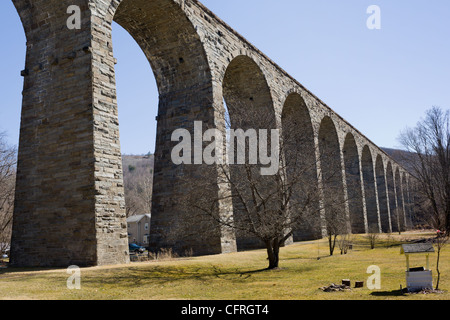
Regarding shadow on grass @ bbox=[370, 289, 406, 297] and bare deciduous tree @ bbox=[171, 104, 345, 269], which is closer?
shadow on grass @ bbox=[370, 289, 406, 297]

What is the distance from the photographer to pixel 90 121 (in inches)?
445

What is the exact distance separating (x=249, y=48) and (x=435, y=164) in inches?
689

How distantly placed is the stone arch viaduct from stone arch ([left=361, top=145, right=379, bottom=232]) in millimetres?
27895

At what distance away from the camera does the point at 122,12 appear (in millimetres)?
15953

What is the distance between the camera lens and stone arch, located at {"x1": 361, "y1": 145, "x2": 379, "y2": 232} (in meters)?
40.4

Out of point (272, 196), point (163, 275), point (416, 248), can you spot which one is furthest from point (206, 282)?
point (416, 248)

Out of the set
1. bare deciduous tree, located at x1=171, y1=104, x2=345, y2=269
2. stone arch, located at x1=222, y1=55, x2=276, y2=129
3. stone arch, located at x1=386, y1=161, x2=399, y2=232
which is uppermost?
stone arch, located at x1=222, y1=55, x2=276, y2=129

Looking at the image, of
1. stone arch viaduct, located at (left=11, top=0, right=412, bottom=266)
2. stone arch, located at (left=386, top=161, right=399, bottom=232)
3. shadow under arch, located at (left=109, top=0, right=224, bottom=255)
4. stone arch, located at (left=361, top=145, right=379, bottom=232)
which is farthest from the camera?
stone arch, located at (left=386, top=161, right=399, bottom=232)

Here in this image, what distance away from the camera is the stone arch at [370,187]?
40406 mm

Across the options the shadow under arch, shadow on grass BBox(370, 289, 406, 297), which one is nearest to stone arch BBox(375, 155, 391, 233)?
the shadow under arch

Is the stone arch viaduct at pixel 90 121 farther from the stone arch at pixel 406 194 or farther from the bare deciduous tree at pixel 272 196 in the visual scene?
the stone arch at pixel 406 194

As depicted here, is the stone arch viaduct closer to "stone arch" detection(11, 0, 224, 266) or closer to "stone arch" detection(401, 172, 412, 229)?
"stone arch" detection(11, 0, 224, 266)

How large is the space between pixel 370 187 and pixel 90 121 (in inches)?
1381

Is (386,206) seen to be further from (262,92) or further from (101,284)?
(101,284)
